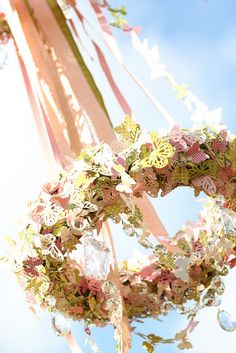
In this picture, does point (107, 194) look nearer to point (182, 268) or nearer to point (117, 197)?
point (117, 197)

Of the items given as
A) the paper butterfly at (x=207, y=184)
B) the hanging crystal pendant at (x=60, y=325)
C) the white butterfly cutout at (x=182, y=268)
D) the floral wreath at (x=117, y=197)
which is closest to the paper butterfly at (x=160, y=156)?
the floral wreath at (x=117, y=197)

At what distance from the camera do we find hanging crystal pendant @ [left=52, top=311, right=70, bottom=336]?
1796 millimetres

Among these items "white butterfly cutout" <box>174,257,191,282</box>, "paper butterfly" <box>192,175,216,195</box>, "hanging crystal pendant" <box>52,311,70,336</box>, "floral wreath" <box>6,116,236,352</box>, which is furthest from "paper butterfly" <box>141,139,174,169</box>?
"hanging crystal pendant" <box>52,311,70,336</box>

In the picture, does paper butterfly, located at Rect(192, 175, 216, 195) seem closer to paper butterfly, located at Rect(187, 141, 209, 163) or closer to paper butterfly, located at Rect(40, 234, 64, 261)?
paper butterfly, located at Rect(187, 141, 209, 163)

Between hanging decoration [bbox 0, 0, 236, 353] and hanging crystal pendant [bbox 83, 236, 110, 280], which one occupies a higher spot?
hanging decoration [bbox 0, 0, 236, 353]

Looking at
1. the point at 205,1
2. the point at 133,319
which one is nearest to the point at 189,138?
the point at 205,1

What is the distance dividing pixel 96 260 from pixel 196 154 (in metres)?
0.29

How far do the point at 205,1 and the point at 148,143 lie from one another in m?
0.61

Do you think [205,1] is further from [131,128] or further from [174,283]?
[174,283]

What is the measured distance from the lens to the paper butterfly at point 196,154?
1.70 metres

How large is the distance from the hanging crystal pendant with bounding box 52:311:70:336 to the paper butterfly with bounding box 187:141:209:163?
0.45 meters

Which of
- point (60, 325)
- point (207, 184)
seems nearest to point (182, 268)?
point (207, 184)

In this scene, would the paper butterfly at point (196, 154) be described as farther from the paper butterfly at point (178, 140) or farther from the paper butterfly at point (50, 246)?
the paper butterfly at point (50, 246)

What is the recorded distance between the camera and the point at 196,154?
5.60 feet
